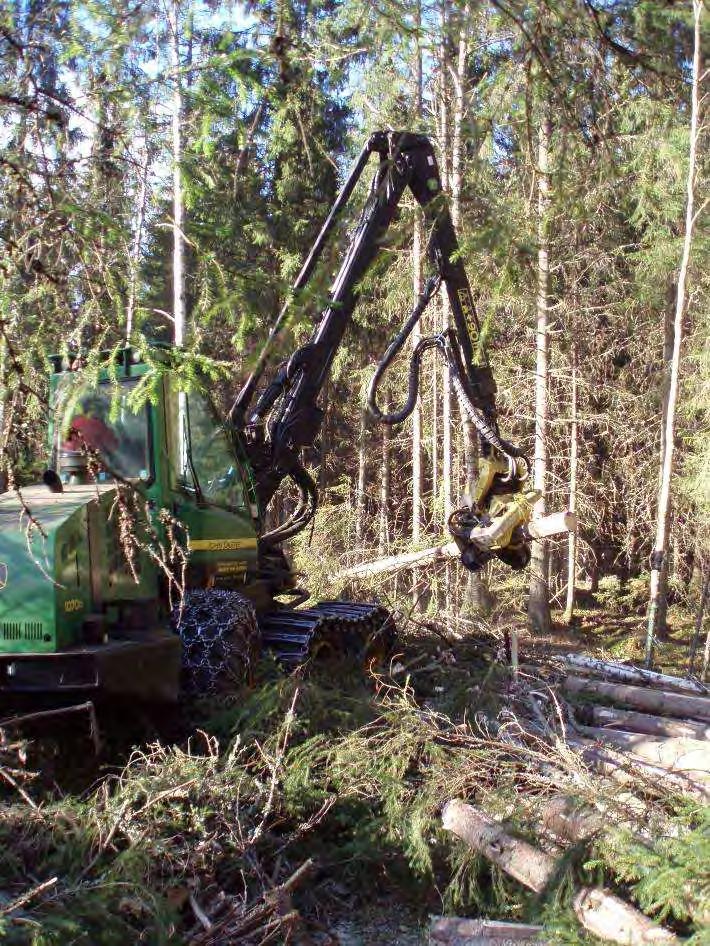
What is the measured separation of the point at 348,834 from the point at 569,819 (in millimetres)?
1509

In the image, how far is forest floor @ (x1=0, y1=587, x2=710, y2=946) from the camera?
4359mm

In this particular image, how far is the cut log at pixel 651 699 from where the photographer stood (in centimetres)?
852

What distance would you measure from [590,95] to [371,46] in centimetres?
104

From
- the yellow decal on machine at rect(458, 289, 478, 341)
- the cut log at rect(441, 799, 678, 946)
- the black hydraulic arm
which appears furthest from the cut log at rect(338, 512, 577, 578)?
the cut log at rect(441, 799, 678, 946)

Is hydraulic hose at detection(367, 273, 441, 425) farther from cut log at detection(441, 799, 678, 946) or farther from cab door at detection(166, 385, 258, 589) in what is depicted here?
cut log at detection(441, 799, 678, 946)

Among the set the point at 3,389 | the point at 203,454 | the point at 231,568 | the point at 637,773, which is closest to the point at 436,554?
Result: the point at 231,568

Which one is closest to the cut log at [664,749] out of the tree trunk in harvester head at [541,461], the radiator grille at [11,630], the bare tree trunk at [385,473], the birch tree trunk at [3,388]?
the radiator grille at [11,630]

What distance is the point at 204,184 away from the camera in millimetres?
4012

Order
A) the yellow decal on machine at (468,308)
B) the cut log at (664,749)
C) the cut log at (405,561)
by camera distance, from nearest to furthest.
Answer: the cut log at (664,749)
the yellow decal on machine at (468,308)
the cut log at (405,561)

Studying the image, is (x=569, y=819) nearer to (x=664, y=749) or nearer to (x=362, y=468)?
(x=664, y=749)

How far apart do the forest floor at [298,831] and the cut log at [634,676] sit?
314 centimetres

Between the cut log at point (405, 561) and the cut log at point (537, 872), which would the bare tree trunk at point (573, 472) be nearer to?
the cut log at point (405, 561)

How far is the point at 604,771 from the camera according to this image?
6230 millimetres

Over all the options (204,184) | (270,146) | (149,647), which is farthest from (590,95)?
(149,647)
